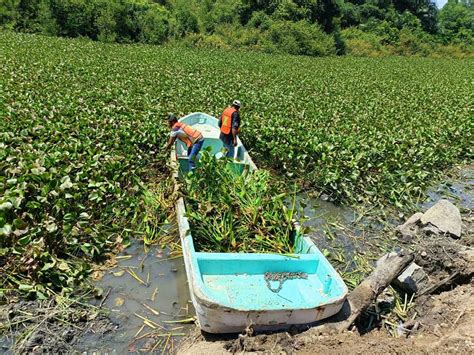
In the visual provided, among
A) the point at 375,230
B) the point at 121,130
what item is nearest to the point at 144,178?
the point at 121,130

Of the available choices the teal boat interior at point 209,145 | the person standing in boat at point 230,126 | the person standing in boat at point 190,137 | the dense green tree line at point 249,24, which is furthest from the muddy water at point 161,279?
the dense green tree line at point 249,24

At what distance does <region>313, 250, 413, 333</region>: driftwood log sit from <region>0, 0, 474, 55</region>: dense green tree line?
2685 centimetres

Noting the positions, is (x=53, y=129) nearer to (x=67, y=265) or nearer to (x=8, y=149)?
(x=8, y=149)

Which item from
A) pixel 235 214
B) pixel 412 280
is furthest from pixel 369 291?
pixel 235 214

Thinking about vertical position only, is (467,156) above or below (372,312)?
above

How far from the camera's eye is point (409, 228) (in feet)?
19.5

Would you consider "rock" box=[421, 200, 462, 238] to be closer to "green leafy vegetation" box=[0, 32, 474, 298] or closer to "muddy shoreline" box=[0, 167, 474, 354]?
"muddy shoreline" box=[0, 167, 474, 354]

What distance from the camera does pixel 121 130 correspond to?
745cm

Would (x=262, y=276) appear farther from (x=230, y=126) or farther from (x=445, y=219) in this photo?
(x=230, y=126)

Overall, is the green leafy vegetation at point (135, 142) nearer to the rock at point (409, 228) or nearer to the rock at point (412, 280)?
the rock at point (409, 228)

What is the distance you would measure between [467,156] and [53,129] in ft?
30.5

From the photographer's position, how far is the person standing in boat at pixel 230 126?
7.37 metres

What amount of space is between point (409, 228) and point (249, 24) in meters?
30.5

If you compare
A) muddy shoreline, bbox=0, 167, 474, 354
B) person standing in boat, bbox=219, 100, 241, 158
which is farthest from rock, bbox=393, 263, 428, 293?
person standing in boat, bbox=219, 100, 241, 158
